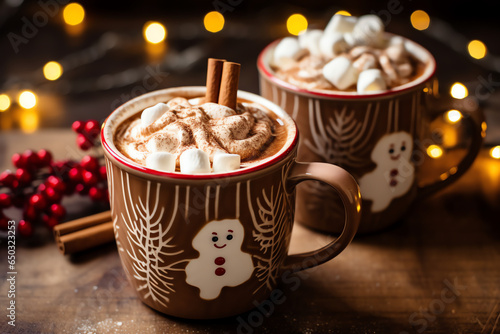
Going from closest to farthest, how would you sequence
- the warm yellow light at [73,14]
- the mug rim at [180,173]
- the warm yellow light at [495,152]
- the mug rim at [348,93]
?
1. the mug rim at [180,173]
2. the mug rim at [348,93]
3. the warm yellow light at [495,152]
4. the warm yellow light at [73,14]

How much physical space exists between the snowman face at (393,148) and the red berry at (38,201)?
634 mm

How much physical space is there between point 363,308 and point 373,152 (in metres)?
0.28

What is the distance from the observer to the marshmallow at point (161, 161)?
0.76 metres

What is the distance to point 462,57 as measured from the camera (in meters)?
1.97

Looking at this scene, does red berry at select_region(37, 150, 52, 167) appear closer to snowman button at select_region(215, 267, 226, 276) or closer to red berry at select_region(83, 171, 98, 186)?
red berry at select_region(83, 171, 98, 186)

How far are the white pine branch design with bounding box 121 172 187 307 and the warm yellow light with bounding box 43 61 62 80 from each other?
1.07 meters

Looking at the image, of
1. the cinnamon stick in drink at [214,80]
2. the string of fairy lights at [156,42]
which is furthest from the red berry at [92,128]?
the string of fairy lights at [156,42]

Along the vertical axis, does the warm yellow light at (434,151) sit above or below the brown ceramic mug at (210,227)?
below

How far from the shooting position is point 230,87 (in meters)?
0.90

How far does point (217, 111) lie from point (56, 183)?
1.38ft

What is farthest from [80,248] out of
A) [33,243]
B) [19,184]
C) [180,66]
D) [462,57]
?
[462,57]

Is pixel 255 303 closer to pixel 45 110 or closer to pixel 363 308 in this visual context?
pixel 363 308

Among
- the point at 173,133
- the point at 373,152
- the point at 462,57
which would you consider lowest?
the point at 462,57

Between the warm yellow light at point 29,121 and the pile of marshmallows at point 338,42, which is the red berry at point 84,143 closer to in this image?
the warm yellow light at point 29,121
